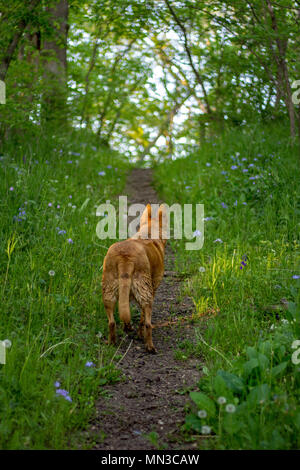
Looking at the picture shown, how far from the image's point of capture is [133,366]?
3.45 meters

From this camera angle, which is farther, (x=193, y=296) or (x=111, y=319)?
(x=193, y=296)

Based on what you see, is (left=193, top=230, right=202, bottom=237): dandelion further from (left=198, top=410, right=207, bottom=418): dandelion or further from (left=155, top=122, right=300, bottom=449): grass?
(left=198, top=410, right=207, bottom=418): dandelion

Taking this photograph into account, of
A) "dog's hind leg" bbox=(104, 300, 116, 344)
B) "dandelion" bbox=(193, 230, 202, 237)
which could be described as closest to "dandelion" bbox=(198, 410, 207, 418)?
"dog's hind leg" bbox=(104, 300, 116, 344)

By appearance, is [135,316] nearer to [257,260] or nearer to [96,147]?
[257,260]

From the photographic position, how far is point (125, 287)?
341 centimetres

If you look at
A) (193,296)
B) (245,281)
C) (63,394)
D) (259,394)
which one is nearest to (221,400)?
(259,394)

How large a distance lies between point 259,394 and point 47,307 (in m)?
1.94

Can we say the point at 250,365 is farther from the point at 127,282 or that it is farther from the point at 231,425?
the point at 127,282

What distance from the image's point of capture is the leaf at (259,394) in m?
2.49

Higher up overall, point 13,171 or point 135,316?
point 13,171

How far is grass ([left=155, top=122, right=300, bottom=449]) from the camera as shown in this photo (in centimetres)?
249

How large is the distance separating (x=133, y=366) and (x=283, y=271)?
1.81 m
